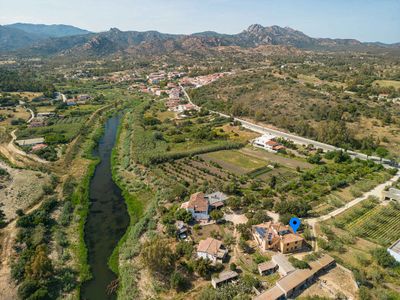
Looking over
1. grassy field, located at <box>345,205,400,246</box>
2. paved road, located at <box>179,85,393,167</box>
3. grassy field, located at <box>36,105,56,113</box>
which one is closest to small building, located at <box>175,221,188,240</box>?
grassy field, located at <box>345,205,400,246</box>

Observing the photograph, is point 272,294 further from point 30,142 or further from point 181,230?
point 30,142

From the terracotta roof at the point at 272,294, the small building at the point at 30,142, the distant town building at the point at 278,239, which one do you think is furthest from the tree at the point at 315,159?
the small building at the point at 30,142

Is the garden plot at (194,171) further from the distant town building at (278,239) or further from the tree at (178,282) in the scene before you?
the tree at (178,282)

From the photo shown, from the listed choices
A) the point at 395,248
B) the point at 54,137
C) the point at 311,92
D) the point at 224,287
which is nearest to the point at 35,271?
the point at 224,287

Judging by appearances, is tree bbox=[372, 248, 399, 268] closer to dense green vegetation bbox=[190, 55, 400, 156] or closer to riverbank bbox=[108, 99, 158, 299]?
riverbank bbox=[108, 99, 158, 299]

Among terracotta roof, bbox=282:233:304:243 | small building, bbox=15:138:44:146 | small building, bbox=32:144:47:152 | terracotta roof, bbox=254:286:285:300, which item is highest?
terracotta roof, bbox=282:233:304:243
